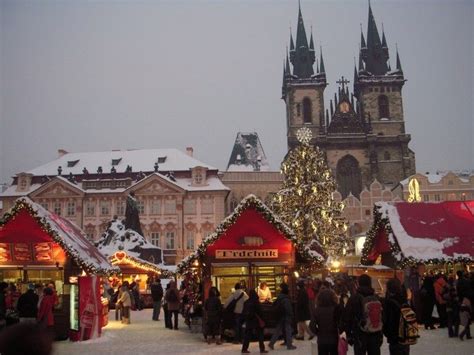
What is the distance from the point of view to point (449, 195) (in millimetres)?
56969

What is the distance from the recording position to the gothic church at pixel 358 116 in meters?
60.7

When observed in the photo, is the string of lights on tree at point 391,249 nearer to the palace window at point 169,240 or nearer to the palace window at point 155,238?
the palace window at point 169,240

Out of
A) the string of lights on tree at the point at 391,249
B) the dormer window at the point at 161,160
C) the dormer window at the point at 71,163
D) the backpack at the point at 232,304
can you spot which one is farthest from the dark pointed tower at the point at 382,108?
the backpack at the point at 232,304

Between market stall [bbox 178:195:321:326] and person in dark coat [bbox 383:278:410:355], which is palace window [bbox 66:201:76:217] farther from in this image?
person in dark coat [bbox 383:278:410:355]

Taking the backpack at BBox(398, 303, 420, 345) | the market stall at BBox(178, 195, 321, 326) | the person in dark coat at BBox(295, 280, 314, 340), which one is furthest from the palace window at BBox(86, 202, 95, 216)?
the backpack at BBox(398, 303, 420, 345)

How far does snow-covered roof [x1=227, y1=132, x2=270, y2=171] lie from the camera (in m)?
59.1

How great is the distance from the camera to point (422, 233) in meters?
15.4

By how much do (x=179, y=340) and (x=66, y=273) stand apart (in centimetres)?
343

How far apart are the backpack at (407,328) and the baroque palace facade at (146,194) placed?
40.6m

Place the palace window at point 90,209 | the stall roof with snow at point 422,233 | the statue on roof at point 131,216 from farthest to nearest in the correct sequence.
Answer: the palace window at point 90,209 → the statue on roof at point 131,216 → the stall roof with snow at point 422,233

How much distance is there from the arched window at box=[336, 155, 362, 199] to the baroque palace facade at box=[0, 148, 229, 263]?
1847 cm

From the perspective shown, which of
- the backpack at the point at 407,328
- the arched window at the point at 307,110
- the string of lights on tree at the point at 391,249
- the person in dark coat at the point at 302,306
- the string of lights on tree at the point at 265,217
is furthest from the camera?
the arched window at the point at 307,110

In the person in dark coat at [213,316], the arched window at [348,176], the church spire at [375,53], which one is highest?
the church spire at [375,53]

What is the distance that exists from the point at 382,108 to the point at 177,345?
56.4 metres
